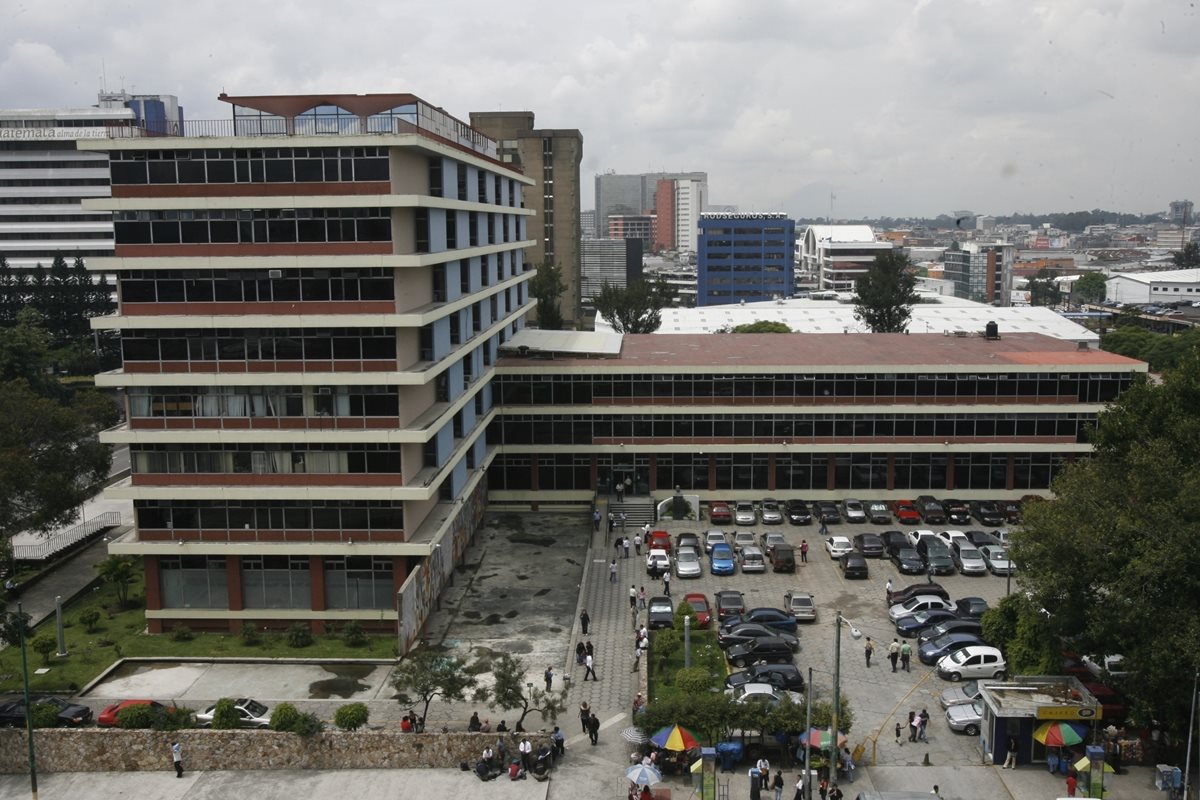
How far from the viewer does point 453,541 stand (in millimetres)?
47281

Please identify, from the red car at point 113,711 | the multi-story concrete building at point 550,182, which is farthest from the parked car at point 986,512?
the multi-story concrete building at point 550,182

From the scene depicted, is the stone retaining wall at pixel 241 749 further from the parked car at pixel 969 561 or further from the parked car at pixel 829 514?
the parked car at pixel 829 514

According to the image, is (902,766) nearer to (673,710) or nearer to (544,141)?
(673,710)

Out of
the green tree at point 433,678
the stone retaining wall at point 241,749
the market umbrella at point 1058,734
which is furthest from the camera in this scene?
the green tree at point 433,678

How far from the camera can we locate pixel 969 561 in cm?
4838

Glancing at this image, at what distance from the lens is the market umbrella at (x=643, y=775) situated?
28.9 metres

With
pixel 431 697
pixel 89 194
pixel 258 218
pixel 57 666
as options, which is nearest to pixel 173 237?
pixel 258 218

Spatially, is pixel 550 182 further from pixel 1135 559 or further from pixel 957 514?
pixel 1135 559

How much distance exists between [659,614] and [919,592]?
→ 36.6 feet

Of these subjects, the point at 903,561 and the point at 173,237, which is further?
the point at 903,561

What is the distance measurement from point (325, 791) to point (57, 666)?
13988mm

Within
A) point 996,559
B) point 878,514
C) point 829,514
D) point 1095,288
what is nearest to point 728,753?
point 996,559

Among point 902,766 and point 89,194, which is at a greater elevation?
point 89,194

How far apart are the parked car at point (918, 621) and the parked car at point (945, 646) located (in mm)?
1973
